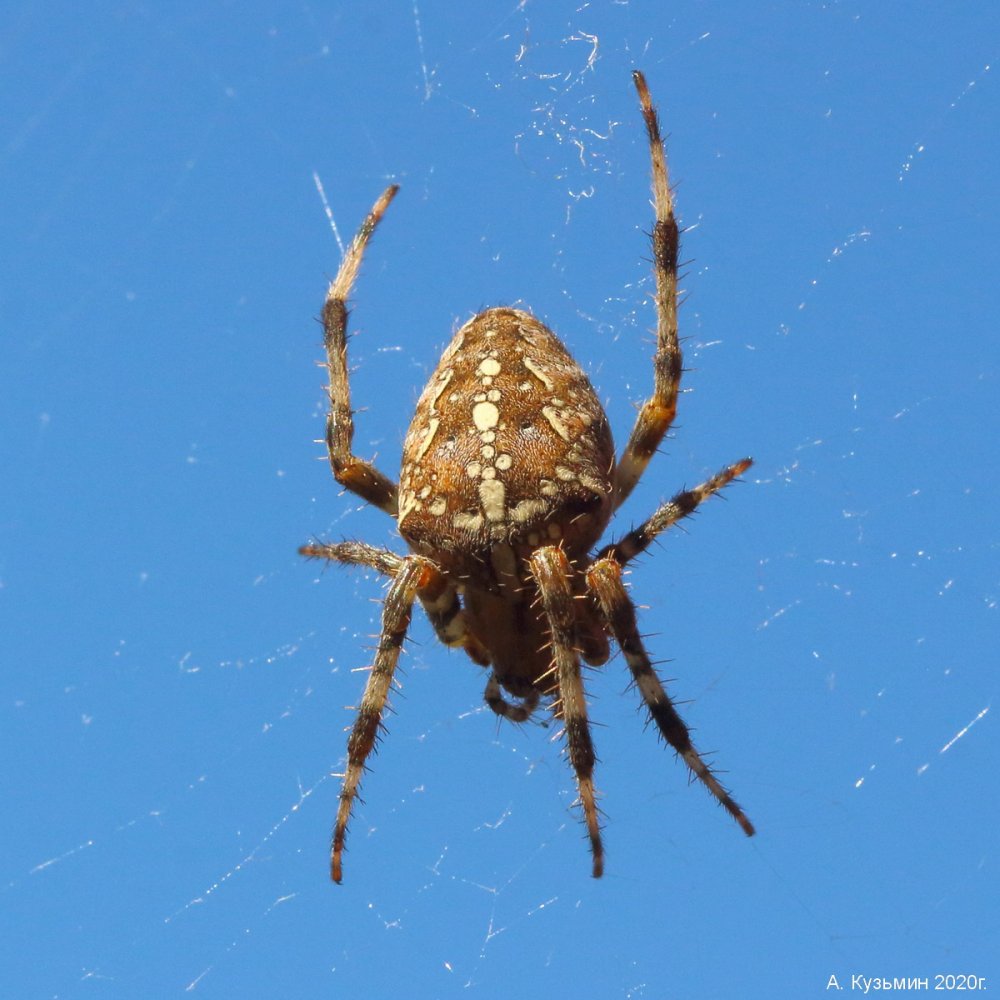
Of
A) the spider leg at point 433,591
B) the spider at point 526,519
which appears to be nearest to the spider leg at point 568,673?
the spider at point 526,519

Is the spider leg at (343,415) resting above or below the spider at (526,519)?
above

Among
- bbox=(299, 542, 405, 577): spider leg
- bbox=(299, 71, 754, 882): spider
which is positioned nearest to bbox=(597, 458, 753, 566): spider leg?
bbox=(299, 71, 754, 882): spider

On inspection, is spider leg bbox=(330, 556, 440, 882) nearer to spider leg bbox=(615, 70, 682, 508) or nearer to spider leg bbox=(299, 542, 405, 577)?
spider leg bbox=(299, 542, 405, 577)

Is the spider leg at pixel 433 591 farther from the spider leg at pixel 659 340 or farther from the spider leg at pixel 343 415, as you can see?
the spider leg at pixel 659 340

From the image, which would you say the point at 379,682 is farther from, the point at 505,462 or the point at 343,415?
the point at 343,415

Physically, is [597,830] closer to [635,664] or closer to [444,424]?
[635,664]

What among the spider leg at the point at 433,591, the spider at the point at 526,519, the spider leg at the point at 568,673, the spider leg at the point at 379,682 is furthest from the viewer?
the spider leg at the point at 433,591
